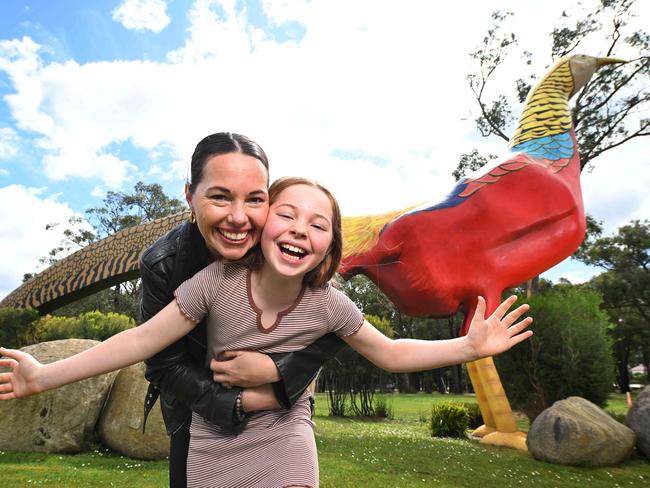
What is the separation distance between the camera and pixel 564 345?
27.0 ft

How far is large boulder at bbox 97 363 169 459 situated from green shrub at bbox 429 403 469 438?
4.72 m

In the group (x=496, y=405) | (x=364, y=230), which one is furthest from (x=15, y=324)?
(x=496, y=405)

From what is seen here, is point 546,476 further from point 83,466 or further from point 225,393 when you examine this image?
point 225,393

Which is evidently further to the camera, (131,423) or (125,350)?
(131,423)

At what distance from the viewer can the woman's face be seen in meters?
1.51

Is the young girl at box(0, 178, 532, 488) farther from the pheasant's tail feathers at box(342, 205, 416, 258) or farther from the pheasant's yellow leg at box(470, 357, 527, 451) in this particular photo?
the pheasant's yellow leg at box(470, 357, 527, 451)

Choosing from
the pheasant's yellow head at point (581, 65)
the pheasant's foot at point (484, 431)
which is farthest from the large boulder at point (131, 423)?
the pheasant's yellow head at point (581, 65)

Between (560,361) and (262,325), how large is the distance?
799cm

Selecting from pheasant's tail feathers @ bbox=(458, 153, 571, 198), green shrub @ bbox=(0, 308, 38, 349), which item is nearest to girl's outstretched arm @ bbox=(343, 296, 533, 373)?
pheasant's tail feathers @ bbox=(458, 153, 571, 198)

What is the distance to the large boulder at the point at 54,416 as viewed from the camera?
218 inches

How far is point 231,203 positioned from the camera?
4.99 ft

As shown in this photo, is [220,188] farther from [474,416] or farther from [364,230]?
[474,416]

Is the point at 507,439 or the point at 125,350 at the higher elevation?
the point at 125,350

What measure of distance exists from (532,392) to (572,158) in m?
4.11
